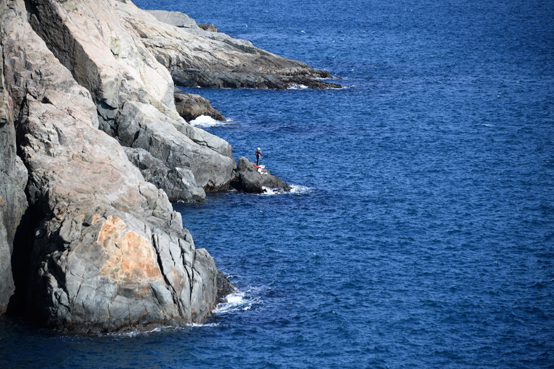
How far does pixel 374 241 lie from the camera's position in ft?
166

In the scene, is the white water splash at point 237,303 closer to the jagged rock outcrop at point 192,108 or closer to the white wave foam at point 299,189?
the white wave foam at point 299,189

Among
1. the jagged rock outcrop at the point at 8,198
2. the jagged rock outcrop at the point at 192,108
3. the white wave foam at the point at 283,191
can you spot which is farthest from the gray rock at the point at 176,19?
the jagged rock outcrop at the point at 8,198

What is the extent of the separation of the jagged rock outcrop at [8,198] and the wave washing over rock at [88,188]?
2.2 inches

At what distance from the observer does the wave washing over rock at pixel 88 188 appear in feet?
110

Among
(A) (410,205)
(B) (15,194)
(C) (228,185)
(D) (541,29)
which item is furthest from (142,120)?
(D) (541,29)

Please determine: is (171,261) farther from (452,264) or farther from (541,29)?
(541,29)

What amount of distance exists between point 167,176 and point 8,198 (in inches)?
740

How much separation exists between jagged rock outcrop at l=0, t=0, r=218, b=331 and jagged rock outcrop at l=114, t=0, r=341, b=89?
58.1 meters

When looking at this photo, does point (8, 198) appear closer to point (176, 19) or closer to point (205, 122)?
point (205, 122)

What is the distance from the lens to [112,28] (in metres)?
60.2

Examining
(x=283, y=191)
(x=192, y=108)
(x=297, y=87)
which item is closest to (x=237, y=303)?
(x=283, y=191)

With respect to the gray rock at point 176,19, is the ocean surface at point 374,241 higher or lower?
lower

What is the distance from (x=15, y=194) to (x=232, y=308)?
13930mm

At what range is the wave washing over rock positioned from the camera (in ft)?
110
